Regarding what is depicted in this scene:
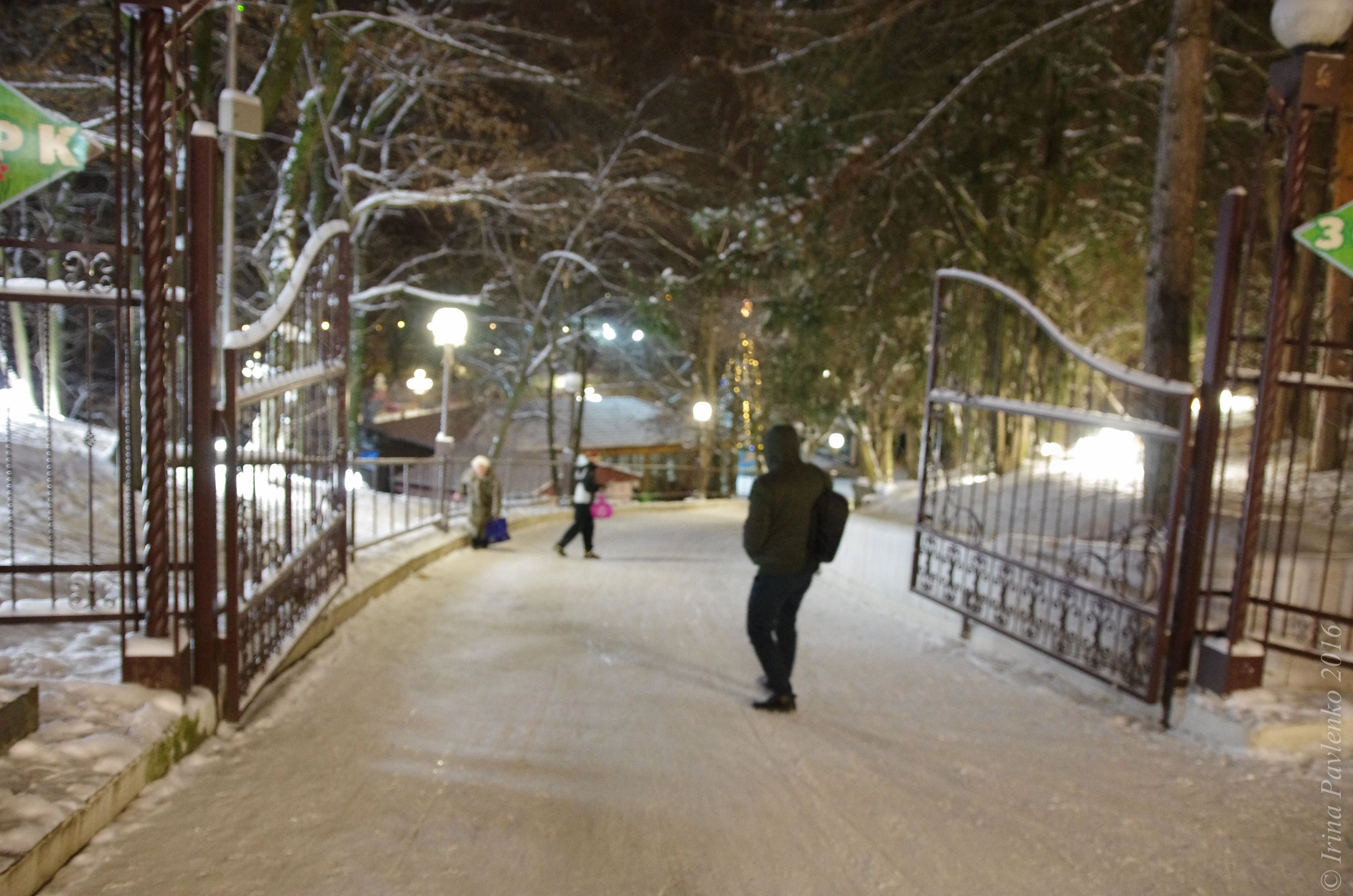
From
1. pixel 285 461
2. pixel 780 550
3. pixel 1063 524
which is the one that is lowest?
pixel 1063 524

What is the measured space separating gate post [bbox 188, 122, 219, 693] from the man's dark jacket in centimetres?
289

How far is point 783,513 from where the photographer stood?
5.76 metres

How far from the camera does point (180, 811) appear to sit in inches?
156

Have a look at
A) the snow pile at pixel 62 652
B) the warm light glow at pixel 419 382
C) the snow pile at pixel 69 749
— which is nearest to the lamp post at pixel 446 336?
the snow pile at pixel 62 652

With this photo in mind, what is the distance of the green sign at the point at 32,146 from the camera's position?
4383 millimetres

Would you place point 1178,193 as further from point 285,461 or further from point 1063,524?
point 285,461

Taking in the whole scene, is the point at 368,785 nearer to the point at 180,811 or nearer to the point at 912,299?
the point at 180,811

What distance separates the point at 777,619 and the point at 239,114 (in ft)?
22.0

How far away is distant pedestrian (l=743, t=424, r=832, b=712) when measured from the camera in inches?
227

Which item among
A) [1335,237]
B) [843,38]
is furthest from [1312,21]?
[843,38]

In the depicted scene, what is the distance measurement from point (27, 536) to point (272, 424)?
257cm

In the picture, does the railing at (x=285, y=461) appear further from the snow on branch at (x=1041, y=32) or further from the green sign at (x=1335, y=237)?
the snow on branch at (x=1041, y=32)

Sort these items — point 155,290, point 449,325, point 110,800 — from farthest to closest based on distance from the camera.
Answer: point 449,325 < point 155,290 < point 110,800

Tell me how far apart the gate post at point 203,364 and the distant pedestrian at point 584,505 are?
7866 mm
